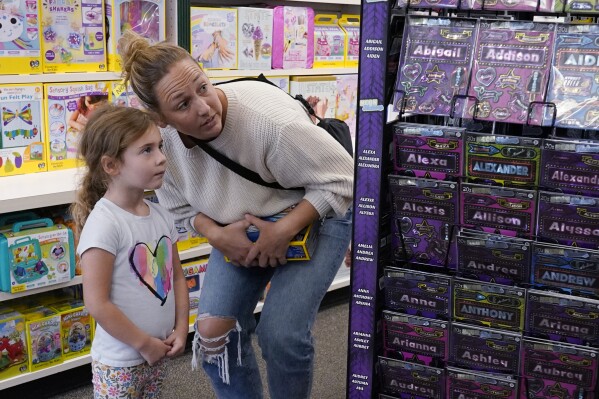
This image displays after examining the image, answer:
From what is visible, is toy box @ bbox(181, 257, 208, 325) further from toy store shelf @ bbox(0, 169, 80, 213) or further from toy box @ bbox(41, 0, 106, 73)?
toy box @ bbox(41, 0, 106, 73)

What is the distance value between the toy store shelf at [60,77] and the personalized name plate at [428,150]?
132 cm

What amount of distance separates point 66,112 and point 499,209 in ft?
5.80

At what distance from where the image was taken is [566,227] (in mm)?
1687

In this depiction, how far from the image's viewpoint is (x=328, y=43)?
379 cm

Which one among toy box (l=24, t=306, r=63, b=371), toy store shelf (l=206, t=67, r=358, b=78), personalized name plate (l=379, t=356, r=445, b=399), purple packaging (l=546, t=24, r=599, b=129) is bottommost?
toy box (l=24, t=306, r=63, b=371)

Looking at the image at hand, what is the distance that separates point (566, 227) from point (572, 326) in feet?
0.77

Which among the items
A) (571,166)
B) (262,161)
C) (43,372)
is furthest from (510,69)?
(43,372)

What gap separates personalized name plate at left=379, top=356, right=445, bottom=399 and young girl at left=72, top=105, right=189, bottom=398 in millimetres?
561

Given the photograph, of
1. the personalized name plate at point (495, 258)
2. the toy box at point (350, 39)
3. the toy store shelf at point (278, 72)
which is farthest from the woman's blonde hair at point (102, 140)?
the toy box at point (350, 39)

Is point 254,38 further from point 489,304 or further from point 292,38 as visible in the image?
point 489,304

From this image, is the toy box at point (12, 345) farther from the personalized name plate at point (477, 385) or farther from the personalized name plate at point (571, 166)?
the personalized name plate at point (571, 166)

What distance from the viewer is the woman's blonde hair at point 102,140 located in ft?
6.37

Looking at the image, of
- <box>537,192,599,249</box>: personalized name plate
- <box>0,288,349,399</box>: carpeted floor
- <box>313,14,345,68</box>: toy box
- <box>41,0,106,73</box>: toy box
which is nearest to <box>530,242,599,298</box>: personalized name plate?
<box>537,192,599,249</box>: personalized name plate

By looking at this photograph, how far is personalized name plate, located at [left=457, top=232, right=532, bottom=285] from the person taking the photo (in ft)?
5.72
